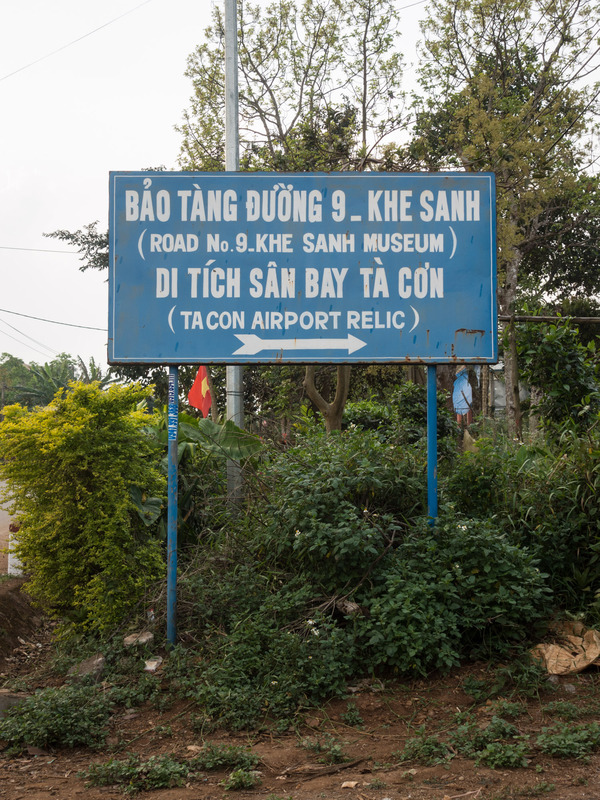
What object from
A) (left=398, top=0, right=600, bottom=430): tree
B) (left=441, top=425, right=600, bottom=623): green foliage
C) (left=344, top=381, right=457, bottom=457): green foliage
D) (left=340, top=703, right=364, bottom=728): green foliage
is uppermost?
(left=398, top=0, right=600, bottom=430): tree

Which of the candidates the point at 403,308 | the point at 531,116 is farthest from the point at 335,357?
the point at 531,116

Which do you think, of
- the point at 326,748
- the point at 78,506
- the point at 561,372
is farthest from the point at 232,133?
the point at 326,748

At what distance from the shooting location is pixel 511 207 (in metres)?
17.3

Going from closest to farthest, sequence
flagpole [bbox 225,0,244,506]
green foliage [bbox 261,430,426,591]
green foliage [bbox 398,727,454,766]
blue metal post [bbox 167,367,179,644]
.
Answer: green foliage [bbox 398,727,454,766] → green foliage [bbox 261,430,426,591] → blue metal post [bbox 167,367,179,644] → flagpole [bbox 225,0,244,506]

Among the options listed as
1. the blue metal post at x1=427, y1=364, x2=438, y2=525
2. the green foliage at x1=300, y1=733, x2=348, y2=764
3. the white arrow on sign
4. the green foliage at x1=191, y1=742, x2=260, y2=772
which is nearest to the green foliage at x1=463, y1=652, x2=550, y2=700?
the green foliage at x1=300, y1=733, x2=348, y2=764

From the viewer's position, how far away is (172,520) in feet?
17.6

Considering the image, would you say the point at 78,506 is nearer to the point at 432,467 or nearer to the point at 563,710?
the point at 432,467

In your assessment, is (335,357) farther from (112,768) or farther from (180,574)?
(112,768)

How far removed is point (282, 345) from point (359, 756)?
109 inches

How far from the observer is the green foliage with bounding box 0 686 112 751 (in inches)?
161

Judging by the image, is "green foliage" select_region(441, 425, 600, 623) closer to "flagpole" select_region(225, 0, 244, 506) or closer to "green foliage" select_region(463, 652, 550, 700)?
"green foliage" select_region(463, 652, 550, 700)

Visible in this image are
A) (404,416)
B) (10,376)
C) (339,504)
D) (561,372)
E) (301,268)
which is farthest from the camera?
(10,376)

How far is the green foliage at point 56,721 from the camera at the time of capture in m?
4.09

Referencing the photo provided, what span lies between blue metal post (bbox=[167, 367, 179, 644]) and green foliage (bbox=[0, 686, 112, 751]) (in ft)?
2.87
